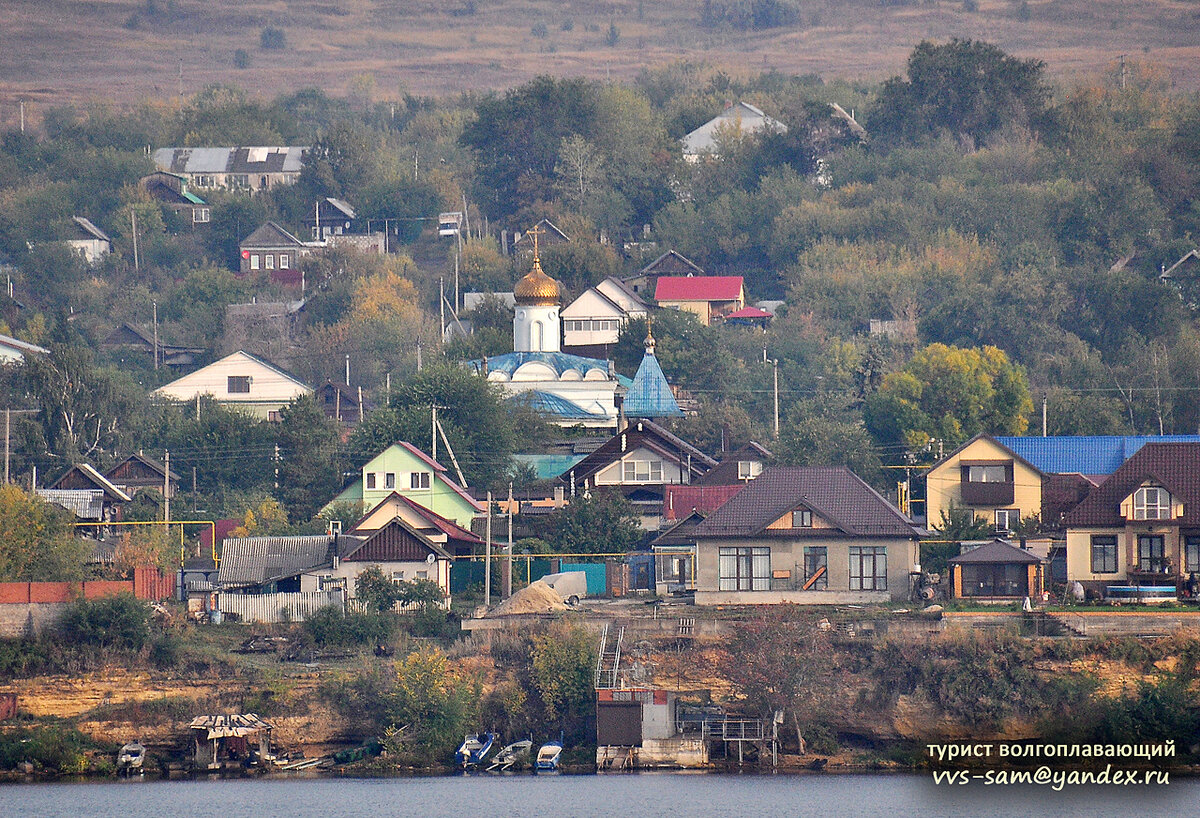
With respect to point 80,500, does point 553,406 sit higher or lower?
higher

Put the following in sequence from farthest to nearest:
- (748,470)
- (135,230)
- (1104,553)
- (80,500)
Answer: (135,230), (80,500), (748,470), (1104,553)

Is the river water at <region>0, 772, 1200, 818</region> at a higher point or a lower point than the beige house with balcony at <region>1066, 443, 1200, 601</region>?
lower

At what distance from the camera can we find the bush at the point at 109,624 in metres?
55.8

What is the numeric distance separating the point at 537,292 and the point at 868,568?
1288 inches

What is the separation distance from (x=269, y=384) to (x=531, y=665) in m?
44.0

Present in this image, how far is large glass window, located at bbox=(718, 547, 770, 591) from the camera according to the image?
58500 mm

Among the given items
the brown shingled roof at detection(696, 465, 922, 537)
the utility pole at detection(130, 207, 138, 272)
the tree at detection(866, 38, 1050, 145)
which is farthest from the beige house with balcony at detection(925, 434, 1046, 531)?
the utility pole at detection(130, 207, 138, 272)

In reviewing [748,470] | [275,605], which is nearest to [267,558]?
[275,605]

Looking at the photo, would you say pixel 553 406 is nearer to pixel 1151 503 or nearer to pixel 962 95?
pixel 1151 503

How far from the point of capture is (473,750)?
51594 millimetres

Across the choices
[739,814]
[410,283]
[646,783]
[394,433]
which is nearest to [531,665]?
[646,783]

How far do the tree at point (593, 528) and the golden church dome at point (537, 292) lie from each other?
2391 cm

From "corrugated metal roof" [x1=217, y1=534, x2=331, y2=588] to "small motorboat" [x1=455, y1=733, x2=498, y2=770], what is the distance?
33.6ft

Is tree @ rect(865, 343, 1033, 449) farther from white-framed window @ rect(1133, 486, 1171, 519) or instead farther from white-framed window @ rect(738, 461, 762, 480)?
white-framed window @ rect(1133, 486, 1171, 519)
